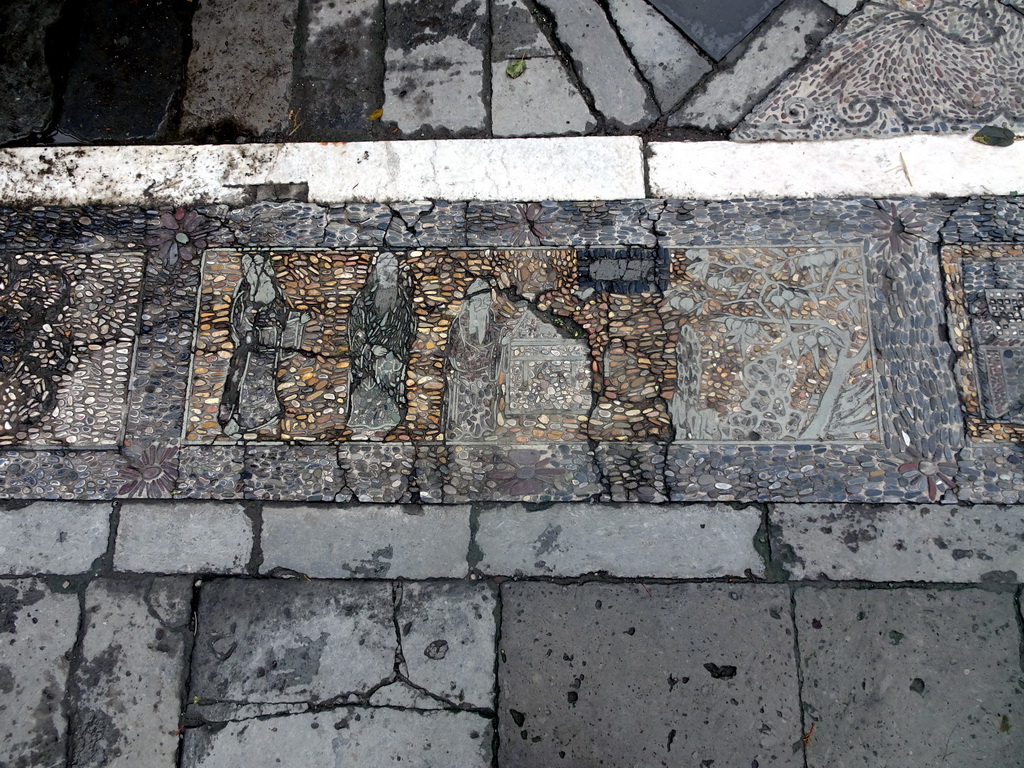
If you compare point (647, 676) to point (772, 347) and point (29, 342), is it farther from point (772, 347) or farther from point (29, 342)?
point (29, 342)

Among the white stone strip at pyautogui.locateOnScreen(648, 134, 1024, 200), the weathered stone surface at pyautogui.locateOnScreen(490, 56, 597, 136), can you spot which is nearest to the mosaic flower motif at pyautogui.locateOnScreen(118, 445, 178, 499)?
the weathered stone surface at pyautogui.locateOnScreen(490, 56, 597, 136)

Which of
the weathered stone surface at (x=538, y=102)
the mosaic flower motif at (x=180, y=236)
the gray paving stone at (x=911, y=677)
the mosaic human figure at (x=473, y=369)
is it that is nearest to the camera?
the gray paving stone at (x=911, y=677)

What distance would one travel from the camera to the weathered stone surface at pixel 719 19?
3.06 m

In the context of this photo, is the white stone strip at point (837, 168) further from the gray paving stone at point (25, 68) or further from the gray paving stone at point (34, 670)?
the gray paving stone at point (34, 670)

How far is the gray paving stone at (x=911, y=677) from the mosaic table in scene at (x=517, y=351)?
1.47 feet

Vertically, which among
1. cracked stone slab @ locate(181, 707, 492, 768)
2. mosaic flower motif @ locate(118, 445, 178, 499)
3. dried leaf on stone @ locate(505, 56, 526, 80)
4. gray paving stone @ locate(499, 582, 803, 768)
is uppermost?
dried leaf on stone @ locate(505, 56, 526, 80)

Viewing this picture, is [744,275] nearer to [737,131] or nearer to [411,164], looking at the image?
[737,131]

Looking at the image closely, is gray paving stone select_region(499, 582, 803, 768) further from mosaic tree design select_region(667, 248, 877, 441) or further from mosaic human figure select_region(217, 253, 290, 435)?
mosaic human figure select_region(217, 253, 290, 435)

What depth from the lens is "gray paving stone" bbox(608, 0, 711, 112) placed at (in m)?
3.04

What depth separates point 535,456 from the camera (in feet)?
8.72

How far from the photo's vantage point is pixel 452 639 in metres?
2.52

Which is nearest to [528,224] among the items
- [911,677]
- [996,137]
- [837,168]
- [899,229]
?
[837,168]

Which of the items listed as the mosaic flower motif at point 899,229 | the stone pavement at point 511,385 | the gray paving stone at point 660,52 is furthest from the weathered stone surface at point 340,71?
the mosaic flower motif at point 899,229

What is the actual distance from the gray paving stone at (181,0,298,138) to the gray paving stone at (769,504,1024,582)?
3.08 metres
